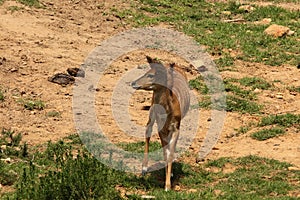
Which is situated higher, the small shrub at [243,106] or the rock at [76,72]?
the rock at [76,72]

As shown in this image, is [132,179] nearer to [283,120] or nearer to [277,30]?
[283,120]

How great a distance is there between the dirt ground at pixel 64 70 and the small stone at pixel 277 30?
2.04 metres

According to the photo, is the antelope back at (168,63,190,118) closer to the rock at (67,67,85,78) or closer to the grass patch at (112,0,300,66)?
the rock at (67,67,85,78)

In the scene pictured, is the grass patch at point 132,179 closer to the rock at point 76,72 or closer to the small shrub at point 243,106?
the small shrub at point 243,106

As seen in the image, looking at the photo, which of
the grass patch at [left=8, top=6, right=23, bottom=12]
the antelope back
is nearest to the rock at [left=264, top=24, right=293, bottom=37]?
the grass patch at [left=8, top=6, right=23, bottom=12]

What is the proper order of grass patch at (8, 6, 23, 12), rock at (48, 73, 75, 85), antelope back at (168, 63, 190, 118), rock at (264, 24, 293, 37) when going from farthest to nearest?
rock at (264, 24, 293, 37) → grass patch at (8, 6, 23, 12) → rock at (48, 73, 75, 85) → antelope back at (168, 63, 190, 118)

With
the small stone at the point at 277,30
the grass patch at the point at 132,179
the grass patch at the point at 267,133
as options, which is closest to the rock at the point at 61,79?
the grass patch at the point at 132,179

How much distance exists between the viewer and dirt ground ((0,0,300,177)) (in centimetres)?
1138

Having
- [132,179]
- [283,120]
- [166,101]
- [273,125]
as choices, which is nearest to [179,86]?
[166,101]

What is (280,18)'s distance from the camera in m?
18.8

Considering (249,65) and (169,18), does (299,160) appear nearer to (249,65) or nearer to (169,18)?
(249,65)

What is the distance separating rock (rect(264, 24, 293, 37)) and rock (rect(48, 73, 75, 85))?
6.50 metres

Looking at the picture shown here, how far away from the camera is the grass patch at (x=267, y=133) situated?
37.2 feet

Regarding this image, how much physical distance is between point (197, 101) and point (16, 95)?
13.1 ft
